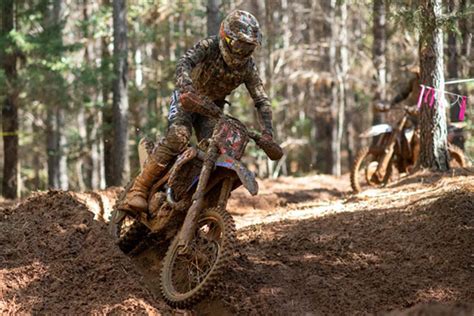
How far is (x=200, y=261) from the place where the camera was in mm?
6625

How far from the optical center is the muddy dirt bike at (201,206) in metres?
6.31

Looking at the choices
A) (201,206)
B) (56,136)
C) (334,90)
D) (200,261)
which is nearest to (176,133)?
(201,206)

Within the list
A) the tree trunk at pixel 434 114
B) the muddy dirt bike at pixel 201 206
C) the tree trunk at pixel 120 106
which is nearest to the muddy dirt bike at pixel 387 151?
the tree trunk at pixel 434 114

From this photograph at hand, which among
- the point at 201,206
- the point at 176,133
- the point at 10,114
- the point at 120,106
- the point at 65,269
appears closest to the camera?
the point at 65,269

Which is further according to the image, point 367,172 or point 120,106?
point 120,106

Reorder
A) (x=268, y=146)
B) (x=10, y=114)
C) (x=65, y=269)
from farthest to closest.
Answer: (x=10, y=114) → (x=268, y=146) → (x=65, y=269)

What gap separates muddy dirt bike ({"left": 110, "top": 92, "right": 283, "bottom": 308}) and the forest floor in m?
0.32

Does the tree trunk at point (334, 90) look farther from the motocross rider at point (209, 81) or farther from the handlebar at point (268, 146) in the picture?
the handlebar at point (268, 146)

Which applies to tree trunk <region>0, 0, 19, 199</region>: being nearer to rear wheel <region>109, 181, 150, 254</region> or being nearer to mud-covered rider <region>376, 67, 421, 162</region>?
mud-covered rider <region>376, 67, 421, 162</region>

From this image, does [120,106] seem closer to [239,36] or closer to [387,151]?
[387,151]

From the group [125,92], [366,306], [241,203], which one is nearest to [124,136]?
[125,92]

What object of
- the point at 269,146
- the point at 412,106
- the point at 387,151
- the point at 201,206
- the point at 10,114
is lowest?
the point at 201,206

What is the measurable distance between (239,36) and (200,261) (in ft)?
7.85

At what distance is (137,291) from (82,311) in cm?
57
